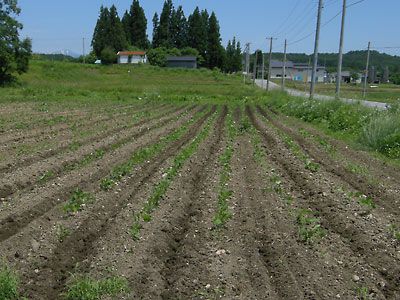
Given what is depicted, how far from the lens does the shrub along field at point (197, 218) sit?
15.5ft

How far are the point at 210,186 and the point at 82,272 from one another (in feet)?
13.2

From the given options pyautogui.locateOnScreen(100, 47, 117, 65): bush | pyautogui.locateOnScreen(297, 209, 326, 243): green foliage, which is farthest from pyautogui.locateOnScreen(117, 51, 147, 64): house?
pyautogui.locateOnScreen(297, 209, 326, 243): green foliage

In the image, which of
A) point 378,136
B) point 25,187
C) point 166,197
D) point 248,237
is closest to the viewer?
point 248,237

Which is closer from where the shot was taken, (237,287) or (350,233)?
(237,287)

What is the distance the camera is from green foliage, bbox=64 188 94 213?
6.84 metres

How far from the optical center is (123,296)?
14.3ft

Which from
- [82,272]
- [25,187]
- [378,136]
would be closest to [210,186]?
[25,187]

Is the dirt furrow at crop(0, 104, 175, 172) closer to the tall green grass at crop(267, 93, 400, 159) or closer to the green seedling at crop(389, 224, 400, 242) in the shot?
the green seedling at crop(389, 224, 400, 242)

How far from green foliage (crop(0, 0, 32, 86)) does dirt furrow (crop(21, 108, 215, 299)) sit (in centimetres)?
4303

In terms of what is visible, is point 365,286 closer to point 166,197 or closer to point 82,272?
point 82,272

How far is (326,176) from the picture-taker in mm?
9594

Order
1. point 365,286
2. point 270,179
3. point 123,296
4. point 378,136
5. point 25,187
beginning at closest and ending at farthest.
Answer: point 123,296 → point 365,286 → point 25,187 → point 270,179 → point 378,136

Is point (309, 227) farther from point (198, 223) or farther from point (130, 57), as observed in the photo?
point (130, 57)

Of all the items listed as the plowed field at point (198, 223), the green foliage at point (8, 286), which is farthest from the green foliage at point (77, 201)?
the green foliage at point (8, 286)
